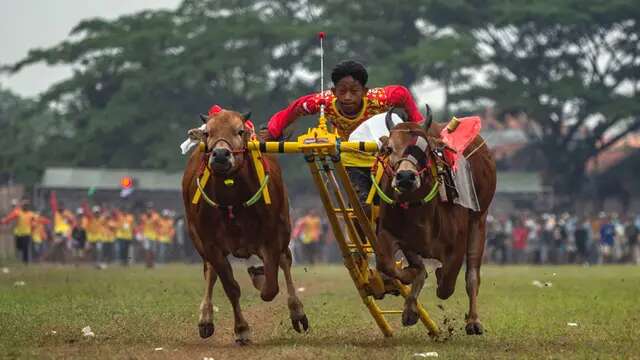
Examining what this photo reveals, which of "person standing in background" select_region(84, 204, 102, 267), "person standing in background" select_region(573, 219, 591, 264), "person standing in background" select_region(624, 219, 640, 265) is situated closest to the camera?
"person standing in background" select_region(84, 204, 102, 267)

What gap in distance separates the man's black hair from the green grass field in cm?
259

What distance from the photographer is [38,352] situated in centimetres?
1205

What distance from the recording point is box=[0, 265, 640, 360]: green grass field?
482 inches

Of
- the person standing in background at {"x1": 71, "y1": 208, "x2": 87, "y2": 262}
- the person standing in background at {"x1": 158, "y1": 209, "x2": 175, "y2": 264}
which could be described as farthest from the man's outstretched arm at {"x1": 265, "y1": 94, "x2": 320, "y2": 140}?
the person standing in background at {"x1": 158, "y1": 209, "x2": 175, "y2": 264}

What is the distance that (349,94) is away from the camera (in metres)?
13.6

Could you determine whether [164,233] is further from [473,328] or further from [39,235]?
[473,328]

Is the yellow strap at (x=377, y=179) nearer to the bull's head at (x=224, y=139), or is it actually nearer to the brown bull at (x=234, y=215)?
the brown bull at (x=234, y=215)

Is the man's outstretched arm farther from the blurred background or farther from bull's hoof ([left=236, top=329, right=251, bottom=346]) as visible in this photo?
the blurred background

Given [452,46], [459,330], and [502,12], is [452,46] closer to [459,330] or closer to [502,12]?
[502,12]

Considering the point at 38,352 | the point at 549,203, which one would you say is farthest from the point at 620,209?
the point at 38,352

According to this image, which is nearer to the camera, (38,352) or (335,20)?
(38,352)

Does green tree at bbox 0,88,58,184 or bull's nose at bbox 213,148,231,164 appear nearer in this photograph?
bull's nose at bbox 213,148,231,164

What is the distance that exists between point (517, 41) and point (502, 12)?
2.06 metres

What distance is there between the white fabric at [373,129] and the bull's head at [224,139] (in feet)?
3.91
